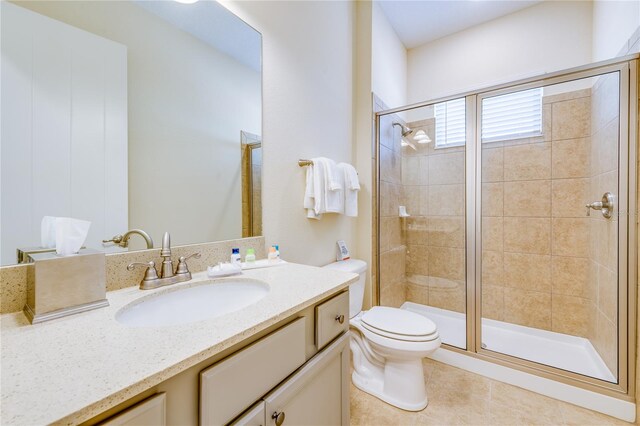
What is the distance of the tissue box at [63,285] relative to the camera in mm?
584

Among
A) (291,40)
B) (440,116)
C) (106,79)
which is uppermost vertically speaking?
(291,40)

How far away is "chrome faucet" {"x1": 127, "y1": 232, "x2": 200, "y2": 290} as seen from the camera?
0.83 metres

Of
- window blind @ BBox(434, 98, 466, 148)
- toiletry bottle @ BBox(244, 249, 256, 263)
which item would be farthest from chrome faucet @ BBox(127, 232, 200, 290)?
window blind @ BBox(434, 98, 466, 148)

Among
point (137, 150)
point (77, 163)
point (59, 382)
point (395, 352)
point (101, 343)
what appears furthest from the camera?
point (395, 352)

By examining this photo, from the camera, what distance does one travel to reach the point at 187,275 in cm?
92

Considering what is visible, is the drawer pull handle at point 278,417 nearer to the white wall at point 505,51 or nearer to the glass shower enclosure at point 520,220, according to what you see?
the glass shower enclosure at point 520,220

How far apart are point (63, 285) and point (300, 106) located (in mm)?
1320

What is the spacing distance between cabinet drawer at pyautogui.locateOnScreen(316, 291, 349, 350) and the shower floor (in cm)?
136

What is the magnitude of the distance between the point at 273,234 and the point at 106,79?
0.87m

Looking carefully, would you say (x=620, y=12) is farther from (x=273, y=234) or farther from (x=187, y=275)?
(x=187, y=275)

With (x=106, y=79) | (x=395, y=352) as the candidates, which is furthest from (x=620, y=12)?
(x=106, y=79)

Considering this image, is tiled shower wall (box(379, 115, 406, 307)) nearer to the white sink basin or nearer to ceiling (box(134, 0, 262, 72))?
ceiling (box(134, 0, 262, 72))

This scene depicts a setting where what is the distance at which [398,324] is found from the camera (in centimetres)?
147

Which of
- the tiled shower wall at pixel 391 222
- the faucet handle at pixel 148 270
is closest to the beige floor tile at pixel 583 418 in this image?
the tiled shower wall at pixel 391 222
